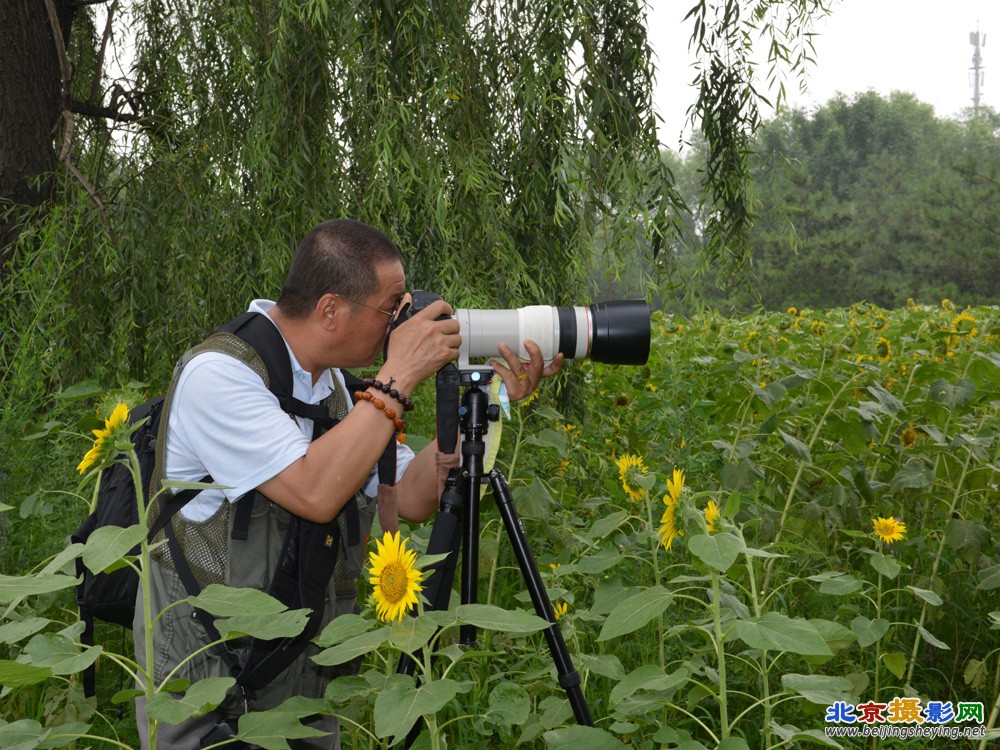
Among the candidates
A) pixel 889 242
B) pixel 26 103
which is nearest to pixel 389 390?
pixel 26 103

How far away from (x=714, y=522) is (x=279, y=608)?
698 millimetres

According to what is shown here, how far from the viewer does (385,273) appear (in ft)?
6.47

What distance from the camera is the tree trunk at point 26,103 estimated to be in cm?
387

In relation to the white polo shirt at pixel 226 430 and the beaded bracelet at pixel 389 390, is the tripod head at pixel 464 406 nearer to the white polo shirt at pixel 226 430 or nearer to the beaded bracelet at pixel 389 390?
the beaded bracelet at pixel 389 390

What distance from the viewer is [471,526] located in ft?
6.26

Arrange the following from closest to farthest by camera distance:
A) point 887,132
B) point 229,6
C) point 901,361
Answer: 1. point 229,6
2. point 901,361
3. point 887,132

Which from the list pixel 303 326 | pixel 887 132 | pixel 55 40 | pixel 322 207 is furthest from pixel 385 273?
pixel 887 132

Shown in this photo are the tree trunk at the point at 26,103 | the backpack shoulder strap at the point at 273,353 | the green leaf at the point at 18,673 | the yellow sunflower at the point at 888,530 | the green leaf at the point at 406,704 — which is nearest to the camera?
the green leaf at the point at 18,673

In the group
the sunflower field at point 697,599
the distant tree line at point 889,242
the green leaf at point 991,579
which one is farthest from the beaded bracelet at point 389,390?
the distant tree line at point 889,242

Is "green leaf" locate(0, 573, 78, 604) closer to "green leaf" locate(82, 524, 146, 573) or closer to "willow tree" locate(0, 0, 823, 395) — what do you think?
"green leaf" locate(82, 524, 146, 573)

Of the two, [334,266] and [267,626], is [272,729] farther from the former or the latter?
[334,266]

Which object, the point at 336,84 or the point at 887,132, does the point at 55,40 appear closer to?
the point at 336,84

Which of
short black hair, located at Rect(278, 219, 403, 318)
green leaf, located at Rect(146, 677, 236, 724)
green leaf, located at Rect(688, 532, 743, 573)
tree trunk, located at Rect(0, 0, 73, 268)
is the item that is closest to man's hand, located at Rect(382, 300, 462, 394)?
short black hair, located at Rect(278, 219, 403, 318)

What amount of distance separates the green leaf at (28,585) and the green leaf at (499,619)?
1.65 ft
